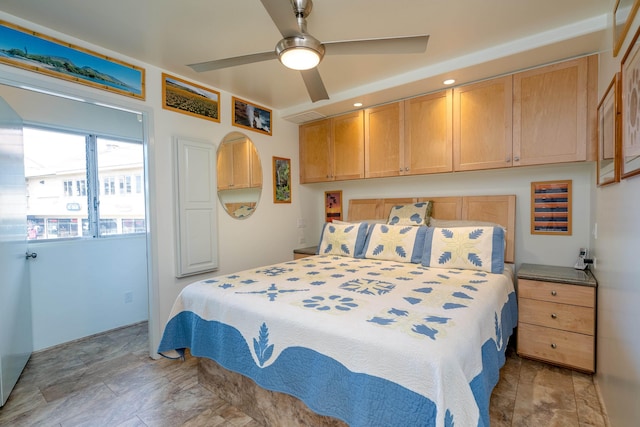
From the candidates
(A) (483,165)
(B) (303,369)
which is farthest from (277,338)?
(A) (483,165)

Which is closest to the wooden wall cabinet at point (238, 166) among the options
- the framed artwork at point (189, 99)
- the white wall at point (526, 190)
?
the framed artwork at point (189, 99)

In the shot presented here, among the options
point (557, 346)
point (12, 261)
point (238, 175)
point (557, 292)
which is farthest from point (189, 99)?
point (557, 346)

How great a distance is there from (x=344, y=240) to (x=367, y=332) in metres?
1.87

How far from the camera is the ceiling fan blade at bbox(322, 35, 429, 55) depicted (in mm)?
1538

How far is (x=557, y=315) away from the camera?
85.4 inches

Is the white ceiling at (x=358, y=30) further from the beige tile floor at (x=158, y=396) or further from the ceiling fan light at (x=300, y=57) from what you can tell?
the beige tile floor at (x=158, y=396)

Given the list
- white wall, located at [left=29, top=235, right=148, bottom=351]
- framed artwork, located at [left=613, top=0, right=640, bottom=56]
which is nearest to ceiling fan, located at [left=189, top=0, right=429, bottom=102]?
framed artwork, located at [left=613, top=0, right=640, bottom=56]

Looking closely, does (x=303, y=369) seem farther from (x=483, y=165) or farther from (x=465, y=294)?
(x=483, y=165)

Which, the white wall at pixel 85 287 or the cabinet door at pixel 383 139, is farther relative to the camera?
the cabinet door at pixel 383 139

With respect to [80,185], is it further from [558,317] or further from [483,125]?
[558,317]

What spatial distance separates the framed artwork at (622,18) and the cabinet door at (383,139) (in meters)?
1.65

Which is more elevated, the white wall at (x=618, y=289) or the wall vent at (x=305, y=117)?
the wall vent at (x=305, y=117)

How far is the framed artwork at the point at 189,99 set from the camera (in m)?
2.63

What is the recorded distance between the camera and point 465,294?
Answer: 68.5 inches
